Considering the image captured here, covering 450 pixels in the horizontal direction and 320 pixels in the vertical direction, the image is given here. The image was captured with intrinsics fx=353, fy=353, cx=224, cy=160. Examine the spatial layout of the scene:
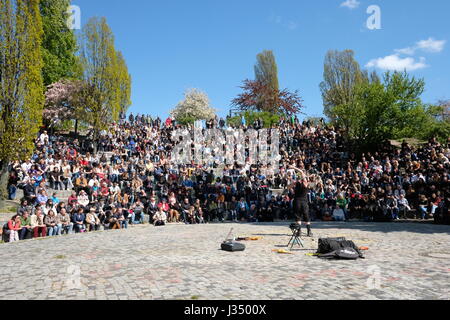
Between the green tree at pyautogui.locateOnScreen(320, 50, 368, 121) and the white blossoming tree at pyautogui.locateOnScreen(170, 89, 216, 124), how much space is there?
862 inches

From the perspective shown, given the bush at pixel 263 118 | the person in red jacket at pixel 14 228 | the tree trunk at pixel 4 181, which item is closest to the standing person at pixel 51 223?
the person in red jacket at pixel 14 228

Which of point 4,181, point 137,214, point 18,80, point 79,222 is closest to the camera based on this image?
point 79,222

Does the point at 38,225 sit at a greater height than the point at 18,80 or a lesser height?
lesser

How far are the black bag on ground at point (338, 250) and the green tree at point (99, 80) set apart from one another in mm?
26701

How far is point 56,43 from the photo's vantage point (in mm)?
36906

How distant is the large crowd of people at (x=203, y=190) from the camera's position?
16531mm

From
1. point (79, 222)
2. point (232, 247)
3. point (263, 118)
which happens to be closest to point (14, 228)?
point (79, 222)

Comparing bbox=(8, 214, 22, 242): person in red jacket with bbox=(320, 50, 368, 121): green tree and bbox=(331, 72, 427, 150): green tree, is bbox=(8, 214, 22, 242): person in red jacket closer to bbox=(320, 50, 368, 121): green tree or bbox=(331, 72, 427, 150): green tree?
bbox=(331, 72, 427, 150): green tree

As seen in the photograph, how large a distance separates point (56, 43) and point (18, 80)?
1910 centimetres

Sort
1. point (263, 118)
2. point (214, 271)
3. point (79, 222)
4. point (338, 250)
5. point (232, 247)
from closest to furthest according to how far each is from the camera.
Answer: point (214, 271) → point (338, 250) → point (232, 247) → point (79, 222) → point (263, 118)

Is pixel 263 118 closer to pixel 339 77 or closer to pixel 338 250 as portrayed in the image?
pixel 339 77

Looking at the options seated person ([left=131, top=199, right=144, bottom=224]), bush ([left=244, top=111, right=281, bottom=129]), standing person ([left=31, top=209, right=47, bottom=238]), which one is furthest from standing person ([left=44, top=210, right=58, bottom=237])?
bush ([left=244, top=111, right=281, bottom=129])

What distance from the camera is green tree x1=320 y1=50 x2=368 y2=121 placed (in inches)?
2096
